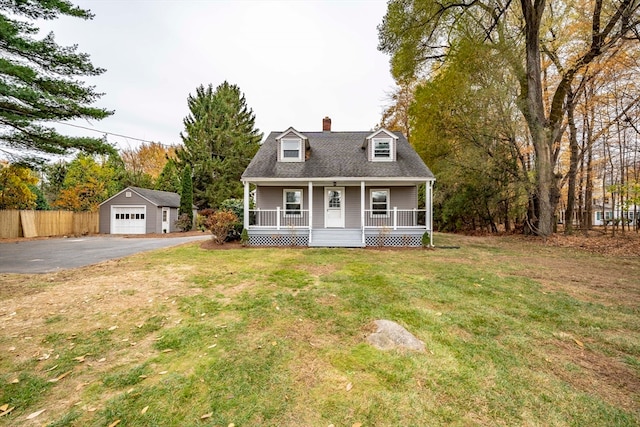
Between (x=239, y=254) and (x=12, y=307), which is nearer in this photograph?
(x=12, y=307)

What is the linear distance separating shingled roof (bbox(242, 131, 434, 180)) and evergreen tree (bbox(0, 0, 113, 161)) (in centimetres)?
705

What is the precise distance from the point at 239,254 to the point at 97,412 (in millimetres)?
8167

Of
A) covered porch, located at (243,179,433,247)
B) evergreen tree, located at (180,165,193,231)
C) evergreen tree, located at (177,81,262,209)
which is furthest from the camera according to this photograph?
evergreen tree, located at (177,81,262,209)

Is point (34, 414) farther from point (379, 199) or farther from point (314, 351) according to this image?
point (379, 199)

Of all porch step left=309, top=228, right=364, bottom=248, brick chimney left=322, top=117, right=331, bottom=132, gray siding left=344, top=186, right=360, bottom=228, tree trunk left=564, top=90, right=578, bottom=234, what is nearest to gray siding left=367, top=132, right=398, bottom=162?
gray siding left=344, top=186, right=360, bottom=228

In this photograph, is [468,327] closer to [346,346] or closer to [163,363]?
[346,346]

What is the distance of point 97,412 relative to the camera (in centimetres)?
248

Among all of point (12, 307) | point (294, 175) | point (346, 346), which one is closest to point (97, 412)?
point (346, 346)

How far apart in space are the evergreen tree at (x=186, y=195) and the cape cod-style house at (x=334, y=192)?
11783 mm

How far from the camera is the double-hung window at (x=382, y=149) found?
14.5 m

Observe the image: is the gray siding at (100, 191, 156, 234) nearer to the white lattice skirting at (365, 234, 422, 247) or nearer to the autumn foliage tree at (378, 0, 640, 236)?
the white lattice skirting at (365, 234, 422, 247)

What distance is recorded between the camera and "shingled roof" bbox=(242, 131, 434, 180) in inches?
526

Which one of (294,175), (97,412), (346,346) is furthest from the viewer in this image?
(294,175)

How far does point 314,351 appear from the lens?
3496 millimetres
